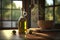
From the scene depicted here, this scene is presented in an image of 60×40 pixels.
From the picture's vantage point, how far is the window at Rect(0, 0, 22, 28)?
3846mm

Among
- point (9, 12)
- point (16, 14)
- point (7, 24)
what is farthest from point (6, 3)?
point (7, 24)

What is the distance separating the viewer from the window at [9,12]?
12.6ft

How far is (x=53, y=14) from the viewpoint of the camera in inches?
95.3

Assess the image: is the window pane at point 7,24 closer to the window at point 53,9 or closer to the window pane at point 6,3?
the window pane at point 6,3

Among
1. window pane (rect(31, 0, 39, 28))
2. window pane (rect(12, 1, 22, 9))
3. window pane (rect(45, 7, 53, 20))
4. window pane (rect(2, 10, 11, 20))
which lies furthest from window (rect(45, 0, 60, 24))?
window pane (rect(2, 10, 11, 20))

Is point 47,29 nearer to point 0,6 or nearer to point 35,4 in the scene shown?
point 35,4

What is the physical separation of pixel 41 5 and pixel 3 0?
163 centimetres

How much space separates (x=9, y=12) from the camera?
153 inches

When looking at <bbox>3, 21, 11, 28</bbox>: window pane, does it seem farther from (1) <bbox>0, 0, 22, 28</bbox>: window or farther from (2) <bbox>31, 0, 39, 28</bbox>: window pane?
(2) <bbox>31, 0, 39, 28</bbox>: window pane

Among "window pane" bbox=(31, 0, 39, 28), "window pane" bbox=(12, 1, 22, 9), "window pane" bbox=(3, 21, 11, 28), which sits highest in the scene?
"window pane" bbox=(12, 1, 22, 9)

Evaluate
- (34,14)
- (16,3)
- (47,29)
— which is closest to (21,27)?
(47,29)

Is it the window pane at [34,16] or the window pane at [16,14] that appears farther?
the window pane at [16,14]

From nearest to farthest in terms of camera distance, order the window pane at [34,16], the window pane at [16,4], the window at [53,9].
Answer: the window at [53,9] → the window pane at [34,16] → the window pane at [16,4]

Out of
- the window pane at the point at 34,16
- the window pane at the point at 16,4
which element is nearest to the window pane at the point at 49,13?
the window pane at the point at 34,16
